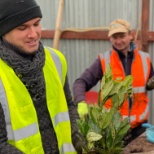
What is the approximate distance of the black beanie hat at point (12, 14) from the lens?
171cm

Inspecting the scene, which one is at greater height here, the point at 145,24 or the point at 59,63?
the point at 145,24

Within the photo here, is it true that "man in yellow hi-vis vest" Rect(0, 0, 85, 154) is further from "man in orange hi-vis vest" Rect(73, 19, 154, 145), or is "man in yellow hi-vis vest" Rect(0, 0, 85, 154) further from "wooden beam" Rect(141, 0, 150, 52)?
"wooden beam" Rect(141, 0, 150, 52)

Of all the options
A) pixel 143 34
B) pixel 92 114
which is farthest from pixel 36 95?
pixel 143 34

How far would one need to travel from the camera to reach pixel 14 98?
5.58ft

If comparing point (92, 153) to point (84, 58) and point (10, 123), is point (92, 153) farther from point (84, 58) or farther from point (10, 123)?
point (84, 58)

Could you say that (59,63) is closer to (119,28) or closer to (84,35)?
(119,28)

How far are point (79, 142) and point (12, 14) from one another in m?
0.75

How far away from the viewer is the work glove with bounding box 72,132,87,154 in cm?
187

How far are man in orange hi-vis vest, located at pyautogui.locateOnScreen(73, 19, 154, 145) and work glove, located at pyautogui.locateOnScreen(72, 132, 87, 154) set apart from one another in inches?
35.3

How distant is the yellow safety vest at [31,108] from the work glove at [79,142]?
28 millimetres

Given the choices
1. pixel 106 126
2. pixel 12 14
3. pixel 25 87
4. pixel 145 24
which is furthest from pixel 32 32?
pixel 145 24

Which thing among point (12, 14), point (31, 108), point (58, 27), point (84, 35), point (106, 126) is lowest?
point (106, 126)

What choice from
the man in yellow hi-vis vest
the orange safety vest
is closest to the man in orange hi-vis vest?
the orange safety vest

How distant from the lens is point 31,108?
175 cm
